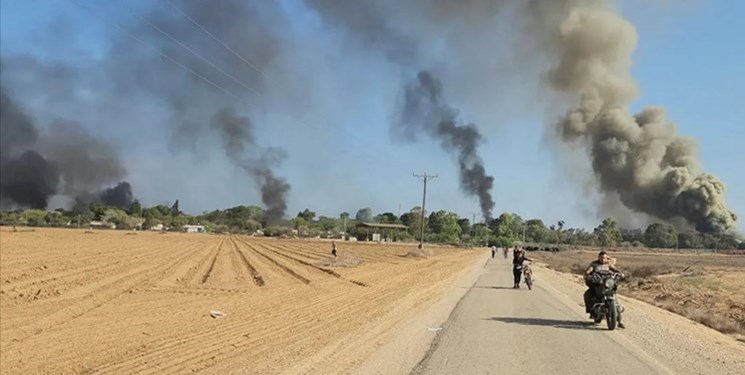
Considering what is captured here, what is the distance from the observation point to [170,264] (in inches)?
1475

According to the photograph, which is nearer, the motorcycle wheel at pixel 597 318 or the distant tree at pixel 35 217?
the motorcycle wheel at pixel 597 318

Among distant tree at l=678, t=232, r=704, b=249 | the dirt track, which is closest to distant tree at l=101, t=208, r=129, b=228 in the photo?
distant tree at l=678, t=232, r=704, b=249

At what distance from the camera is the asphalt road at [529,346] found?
8.98 metres

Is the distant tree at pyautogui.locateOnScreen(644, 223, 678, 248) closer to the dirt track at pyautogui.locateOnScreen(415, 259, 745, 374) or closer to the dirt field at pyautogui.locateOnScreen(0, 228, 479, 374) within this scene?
the dirt field at pyautogui.locateOnScreen(0, 228, 479, 374)

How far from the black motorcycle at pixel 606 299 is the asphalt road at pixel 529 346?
28 cm

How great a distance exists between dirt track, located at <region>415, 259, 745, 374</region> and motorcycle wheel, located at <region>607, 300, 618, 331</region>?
0.60 ft

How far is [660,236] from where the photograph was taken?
161125mm

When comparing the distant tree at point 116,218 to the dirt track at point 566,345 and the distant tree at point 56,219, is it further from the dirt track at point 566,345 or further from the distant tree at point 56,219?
the dirt track at point 566,345

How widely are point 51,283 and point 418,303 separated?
1407cm

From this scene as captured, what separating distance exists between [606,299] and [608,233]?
17268cm

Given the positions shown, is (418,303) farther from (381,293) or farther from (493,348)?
(493,348)

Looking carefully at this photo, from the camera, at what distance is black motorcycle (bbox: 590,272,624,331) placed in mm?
13508

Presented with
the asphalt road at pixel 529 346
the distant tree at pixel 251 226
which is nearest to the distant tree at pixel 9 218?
the distant tree at pixel 251 226

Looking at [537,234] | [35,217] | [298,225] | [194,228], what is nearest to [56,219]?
[35,217]
